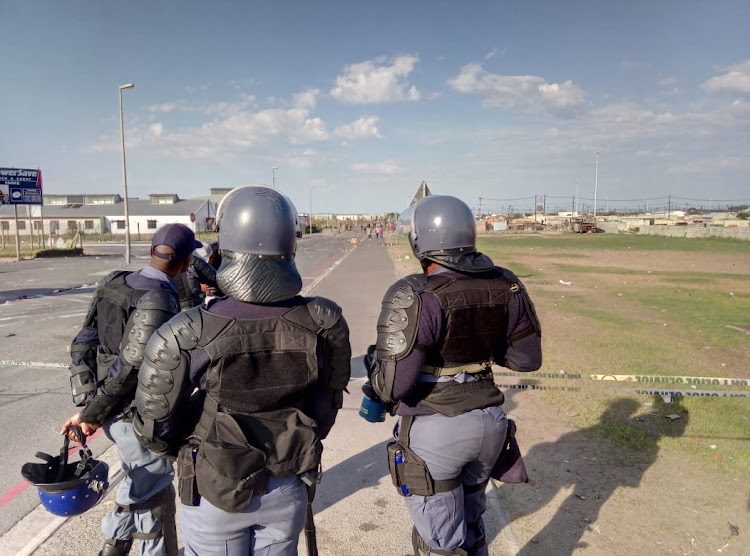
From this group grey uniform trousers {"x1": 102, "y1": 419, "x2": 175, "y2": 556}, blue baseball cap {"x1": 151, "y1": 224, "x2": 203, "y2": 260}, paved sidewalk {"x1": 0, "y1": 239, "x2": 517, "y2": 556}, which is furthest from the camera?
paved sidewalk {"x1": 0, "y1": 239, "x2": 517, "y2": 556}

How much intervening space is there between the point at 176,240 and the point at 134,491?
4.61 feet

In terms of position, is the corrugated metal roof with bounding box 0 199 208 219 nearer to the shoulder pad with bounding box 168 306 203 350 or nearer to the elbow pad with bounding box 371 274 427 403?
the elbow pad with bounding box 371 274 427 403

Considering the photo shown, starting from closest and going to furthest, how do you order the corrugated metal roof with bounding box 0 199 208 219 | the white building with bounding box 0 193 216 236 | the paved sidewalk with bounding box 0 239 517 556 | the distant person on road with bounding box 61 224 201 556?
the distant person on road with bounding box 61 224 201 556, the paved sidewalk with bounding box 0 239 517 556, the white building with bounding box 0 193 216 236, the corrugated metal roof with bounding box 0 199 208 219

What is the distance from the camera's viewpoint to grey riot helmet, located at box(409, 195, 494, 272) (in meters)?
2.58

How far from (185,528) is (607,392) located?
16.8 ft

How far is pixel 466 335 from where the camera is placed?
2393 millimetres

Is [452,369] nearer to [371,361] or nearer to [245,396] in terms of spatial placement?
[371,361]

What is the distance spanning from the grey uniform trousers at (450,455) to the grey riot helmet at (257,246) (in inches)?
37.6

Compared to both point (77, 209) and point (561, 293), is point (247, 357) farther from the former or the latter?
point (77, 209)

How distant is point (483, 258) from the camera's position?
2.67 m

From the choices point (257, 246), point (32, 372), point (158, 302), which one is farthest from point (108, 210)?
point (257, 246)

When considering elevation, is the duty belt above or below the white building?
below

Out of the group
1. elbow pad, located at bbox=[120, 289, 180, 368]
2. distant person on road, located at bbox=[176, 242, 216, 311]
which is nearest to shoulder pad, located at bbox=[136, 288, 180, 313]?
elbow pad, located at bbox=[120, 289, 180, 368]

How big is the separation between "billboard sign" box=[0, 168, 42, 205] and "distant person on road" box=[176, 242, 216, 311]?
29.1m
